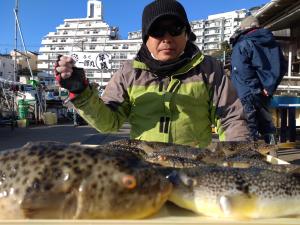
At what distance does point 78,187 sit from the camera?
138 centimetres

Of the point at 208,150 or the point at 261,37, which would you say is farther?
the point at 261,37

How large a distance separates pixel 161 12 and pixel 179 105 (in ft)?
2.18

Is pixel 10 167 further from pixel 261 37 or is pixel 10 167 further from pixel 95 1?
pixel 95 1

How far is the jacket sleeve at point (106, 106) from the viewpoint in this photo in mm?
2567

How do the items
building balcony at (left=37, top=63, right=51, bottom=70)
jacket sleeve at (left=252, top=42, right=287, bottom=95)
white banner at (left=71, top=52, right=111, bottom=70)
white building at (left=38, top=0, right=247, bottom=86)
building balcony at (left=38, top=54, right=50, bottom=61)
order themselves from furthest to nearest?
building balcony at (left=38, top=54, right=50, bottom=61), white building at (left=38, top=0, right=247, bottom=86), building balcony at (left=37, top=63, right=51, bottom=70), white banner at (left=71, top=52, right=111, bottom=70), jacket sleeve at (left=252, top=42, right=287, bottom=95)

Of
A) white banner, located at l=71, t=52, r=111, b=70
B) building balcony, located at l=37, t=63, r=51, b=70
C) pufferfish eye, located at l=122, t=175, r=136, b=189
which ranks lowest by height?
pufferfish eye, located at l=122, t=175, r=136, b=189

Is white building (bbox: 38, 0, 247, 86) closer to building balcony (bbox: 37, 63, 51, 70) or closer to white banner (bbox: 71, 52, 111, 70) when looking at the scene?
building balcony (bbox: 37, 63, 51, 70)

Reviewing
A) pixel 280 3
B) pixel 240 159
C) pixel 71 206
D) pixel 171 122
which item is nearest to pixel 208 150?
pixel 240 159

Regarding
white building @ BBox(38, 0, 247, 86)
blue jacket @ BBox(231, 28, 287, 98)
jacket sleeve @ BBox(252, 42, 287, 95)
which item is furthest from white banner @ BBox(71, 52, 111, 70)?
white building @ BBox(38, 0, 247, 86)

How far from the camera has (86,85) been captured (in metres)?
2.43

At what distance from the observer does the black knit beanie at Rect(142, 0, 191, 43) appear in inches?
110

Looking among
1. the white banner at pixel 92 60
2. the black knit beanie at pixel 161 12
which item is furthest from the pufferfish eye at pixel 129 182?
the white banner at pixel 92 60

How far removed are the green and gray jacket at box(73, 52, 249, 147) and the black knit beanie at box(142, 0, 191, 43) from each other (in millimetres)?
340

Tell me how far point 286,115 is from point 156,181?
8.15 meters
